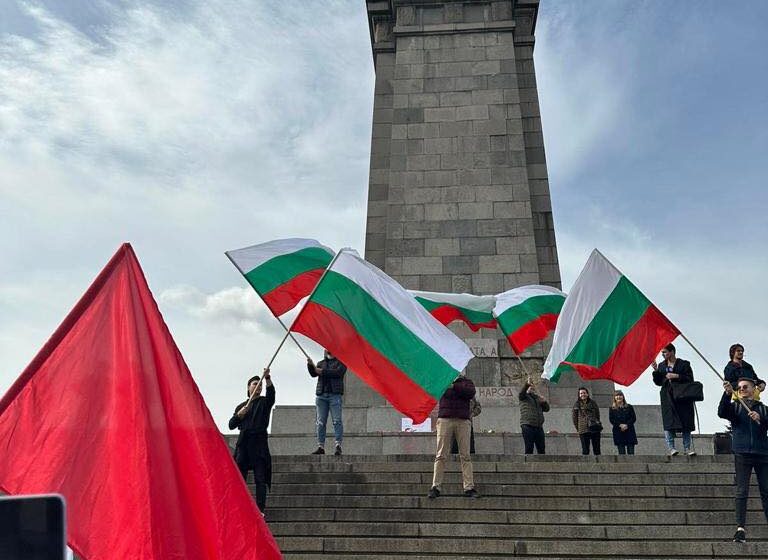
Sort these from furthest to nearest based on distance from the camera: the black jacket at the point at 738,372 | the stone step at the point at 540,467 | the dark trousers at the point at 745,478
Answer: the black jacket at the point at 738,372, the stone step at the point at 540,467, the dark trousers at the point at 745,478

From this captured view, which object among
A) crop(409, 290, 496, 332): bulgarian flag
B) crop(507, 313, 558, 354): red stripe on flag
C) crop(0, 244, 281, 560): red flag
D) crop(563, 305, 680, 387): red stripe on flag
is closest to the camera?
crop(0, 244, 281, 560): red flag

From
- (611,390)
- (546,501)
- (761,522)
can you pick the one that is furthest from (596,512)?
(611,390)

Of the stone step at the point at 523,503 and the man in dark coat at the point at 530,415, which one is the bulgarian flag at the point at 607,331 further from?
the man in dark coat at the point at 530,415

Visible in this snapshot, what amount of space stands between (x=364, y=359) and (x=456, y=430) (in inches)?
91.6

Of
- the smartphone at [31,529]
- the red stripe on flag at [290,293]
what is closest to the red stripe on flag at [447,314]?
the red stripe on flag at [290,293]

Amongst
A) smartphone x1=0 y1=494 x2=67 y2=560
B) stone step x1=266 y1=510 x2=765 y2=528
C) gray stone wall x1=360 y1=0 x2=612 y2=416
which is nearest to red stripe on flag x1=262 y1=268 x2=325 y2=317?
stone step x1=266 y1=510 x2=765 y2=528

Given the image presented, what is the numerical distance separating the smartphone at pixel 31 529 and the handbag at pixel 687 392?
10.7 metres

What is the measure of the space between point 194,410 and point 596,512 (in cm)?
611

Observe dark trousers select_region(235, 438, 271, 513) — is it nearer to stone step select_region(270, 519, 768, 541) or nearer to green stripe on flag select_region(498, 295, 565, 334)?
stone step select_region(270, 519, 768, 541)

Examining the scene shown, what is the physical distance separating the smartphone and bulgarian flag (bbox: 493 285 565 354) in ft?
36.6

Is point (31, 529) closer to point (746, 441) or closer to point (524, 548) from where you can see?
point (524, 548)

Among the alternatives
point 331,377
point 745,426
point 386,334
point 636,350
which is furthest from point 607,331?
point 331,377

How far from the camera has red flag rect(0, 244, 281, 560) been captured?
4261 mm

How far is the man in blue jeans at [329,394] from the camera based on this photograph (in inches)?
472
